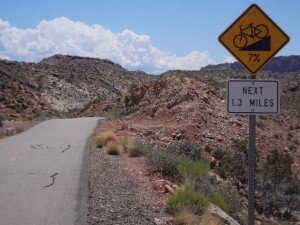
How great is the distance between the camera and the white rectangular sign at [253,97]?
6.37 m

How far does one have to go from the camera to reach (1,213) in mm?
9570

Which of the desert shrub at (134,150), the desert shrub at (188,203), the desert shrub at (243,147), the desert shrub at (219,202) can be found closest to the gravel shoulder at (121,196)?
the desert shrub at (188,203)

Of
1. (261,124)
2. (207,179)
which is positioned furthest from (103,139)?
(261,124)

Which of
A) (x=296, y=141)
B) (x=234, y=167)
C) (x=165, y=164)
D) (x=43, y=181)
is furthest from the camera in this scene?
(x=296, y=141)

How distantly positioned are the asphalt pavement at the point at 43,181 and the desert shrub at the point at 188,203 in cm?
172

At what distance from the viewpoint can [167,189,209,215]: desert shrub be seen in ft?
31.4

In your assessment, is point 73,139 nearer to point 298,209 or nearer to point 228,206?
point 298,209

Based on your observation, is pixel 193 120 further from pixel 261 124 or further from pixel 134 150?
pixel 134 150

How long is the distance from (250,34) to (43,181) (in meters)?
8.12

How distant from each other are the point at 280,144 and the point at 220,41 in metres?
24.2

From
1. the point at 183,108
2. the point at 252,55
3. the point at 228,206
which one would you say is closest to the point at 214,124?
the point at 183,108

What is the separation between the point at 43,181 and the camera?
12.9 metres

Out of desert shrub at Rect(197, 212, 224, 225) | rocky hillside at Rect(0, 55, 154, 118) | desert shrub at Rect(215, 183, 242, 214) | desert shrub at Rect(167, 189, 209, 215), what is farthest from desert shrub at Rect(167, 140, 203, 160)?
rocky hillside at Rect(0, 55, 154, 118)

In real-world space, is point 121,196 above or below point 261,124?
below
